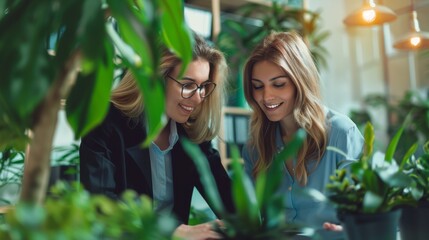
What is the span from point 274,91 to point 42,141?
128 centimetres

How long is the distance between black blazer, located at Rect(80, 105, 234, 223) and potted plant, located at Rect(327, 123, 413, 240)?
25.9 inches

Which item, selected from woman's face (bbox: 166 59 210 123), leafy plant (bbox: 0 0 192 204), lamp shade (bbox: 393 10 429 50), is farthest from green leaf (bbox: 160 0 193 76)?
lamp shade (bbox: 393 10 429 50)

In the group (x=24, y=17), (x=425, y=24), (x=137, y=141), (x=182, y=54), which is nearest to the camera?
(x=24, y=17)

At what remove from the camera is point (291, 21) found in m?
3.63

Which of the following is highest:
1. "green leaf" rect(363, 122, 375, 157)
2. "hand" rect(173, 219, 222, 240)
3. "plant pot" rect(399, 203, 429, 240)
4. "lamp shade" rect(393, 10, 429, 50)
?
"lamp shade" rect(393, 10, 429, 50)

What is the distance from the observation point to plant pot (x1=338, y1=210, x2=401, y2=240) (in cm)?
82

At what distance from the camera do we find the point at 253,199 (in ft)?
2.27

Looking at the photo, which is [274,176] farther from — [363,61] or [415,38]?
[363,61]

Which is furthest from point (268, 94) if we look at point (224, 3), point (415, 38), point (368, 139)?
point (224, 3)

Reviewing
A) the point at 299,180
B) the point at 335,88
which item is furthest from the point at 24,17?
the point at 335,88

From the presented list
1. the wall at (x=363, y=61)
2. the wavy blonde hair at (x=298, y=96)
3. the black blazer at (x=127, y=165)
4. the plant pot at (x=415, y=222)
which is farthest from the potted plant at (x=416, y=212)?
the wall at (x=363, y=61)

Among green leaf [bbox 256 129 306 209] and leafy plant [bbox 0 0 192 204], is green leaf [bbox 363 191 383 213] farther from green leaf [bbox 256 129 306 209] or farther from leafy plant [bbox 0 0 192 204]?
leafy plant [bbox 0 0 192 204]

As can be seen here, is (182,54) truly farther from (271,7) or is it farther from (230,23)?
(271,7)

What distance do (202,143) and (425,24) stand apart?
360 centimetres
